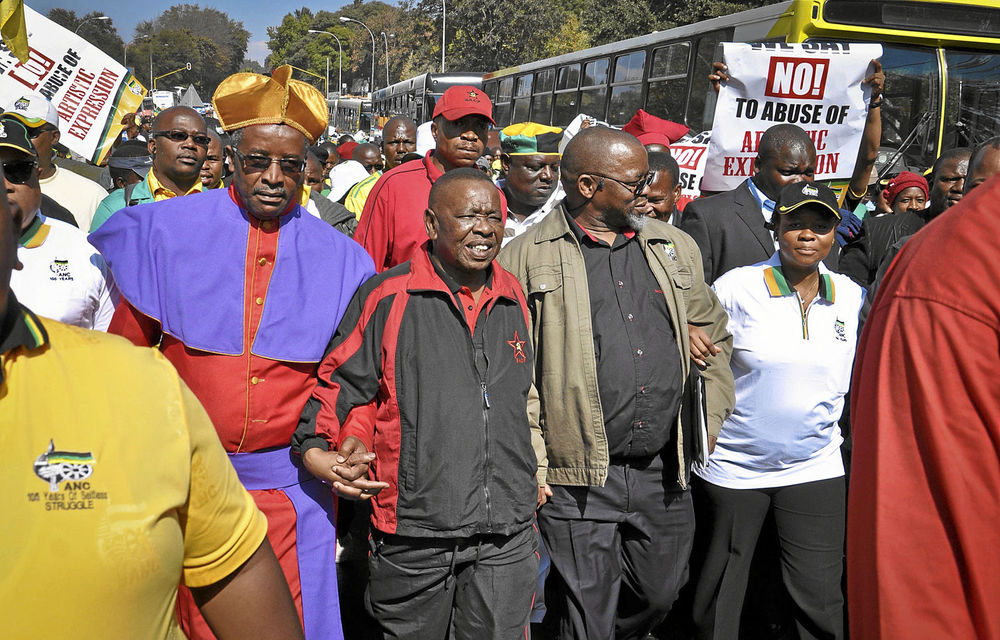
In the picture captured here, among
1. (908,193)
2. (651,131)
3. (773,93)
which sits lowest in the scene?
(908,193)

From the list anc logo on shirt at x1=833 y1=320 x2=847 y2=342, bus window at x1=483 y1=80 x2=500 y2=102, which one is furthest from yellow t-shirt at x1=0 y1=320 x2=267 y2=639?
bus window at x1=483 y1=80 x2=500 y2=102

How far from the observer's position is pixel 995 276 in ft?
4.04

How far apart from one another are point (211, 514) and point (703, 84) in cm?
945

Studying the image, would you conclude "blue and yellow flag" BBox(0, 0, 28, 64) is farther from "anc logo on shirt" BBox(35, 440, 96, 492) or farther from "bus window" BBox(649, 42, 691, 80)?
"bus window" BBox(649, 42, 691, 80)

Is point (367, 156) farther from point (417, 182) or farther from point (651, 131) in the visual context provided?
point (417, 182)

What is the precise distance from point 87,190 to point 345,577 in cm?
293

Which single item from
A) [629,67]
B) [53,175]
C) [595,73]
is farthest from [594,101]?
[53,175]

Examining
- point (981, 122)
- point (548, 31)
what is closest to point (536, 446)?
point (981, 122)

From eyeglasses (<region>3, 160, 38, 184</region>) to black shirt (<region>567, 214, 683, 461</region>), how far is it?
2227 millimetres

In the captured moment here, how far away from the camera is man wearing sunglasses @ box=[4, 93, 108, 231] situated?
5094 millimetres

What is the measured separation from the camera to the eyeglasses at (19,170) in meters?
3.47

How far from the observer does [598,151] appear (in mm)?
3746

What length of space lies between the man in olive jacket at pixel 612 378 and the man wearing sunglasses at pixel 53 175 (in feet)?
10.1

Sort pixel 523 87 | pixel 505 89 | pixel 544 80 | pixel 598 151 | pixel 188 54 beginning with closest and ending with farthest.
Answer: pixel 598 151, pixel 544 80, pixel 523 87, pixel 505 89, pixel 188 54
